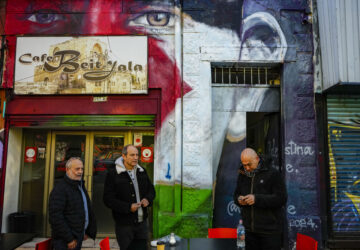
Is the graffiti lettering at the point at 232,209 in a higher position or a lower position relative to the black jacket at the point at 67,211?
lower

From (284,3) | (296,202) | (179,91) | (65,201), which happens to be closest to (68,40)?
(179,91)

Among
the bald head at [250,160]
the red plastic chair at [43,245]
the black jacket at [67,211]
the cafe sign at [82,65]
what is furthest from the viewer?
A: the cafe sign at [82,65]

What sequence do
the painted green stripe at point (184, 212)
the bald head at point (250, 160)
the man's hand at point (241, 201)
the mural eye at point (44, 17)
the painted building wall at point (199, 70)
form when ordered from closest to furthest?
the man's hand at point (241, 201) → the bald head at point (250, 160) → the painted green stripe at point (184, 212) → the painted building wall at point (199, 70) → the mural eye at point (44, 17)

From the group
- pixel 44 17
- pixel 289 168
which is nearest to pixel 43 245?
pixel 289 168

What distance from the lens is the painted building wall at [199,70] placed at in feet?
20.8

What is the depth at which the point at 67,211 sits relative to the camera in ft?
13.0

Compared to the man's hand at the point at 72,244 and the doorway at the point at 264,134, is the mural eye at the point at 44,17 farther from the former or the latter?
the man's hand at the point at 72,244

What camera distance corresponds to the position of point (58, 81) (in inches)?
263

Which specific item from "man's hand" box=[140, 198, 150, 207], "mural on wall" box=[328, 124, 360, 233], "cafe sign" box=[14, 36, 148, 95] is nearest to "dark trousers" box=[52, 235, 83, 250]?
"man's hand" box=[140, 198, 150, 207]

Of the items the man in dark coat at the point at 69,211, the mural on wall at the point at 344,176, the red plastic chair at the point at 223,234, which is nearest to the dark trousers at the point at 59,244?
the man in dark coat at the point at 69,211

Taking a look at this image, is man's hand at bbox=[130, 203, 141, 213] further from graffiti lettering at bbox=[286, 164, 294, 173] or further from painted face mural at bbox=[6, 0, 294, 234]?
graffiti lettering at bbox=[286, 164, 294, 173]

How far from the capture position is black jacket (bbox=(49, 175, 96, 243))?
3.82 m

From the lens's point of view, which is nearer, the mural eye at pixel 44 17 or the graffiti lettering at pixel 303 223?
the graffiti lettering at pixel 303 223

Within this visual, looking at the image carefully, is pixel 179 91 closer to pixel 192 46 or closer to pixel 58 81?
pixel 192 46
